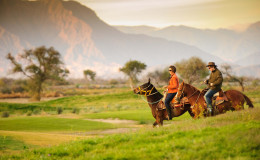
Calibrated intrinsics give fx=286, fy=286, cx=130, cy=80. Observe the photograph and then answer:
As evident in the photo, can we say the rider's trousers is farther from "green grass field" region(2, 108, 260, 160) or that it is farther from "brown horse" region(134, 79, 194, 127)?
"green grass field" region(2, 108, 260, 160)

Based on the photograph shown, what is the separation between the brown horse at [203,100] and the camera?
1249cm

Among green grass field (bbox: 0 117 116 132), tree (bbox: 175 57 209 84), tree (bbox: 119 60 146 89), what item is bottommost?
green grass field (bbox: 0 117 116 132)

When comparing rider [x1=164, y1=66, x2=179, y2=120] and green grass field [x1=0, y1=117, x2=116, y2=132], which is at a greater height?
rider [x1=164, y1=66, x2=179, y2=120]

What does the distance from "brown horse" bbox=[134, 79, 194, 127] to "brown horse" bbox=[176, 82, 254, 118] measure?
1.45ft

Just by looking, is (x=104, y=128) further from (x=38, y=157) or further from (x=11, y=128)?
(x=38, y=157)

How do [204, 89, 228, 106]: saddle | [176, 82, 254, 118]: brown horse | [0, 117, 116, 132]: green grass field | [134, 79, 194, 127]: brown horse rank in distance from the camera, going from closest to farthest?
1. [204, 89, 228, 106]: saddle
2. [176, 82, 254, 118]: brown horse
3. [134, 79, 194, 127]: brown horse
4. [0, 117, 116, 132]: green grass field

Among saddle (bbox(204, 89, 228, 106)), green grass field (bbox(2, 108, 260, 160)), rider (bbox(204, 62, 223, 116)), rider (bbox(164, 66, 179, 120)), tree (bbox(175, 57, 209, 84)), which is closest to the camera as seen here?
green grass field (bbox(2, 108, 260, 160))

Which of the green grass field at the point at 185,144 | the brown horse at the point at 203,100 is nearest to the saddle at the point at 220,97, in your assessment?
the brown horse at the point at 203,100

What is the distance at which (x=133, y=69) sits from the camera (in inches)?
3524

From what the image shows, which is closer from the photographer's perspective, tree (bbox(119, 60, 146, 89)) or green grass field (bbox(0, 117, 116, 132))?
green grass field (bbox(0, 117, 116, 132))

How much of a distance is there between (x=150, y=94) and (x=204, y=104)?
2574mm

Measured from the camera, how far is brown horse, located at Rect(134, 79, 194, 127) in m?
13.1

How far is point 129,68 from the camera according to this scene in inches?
3472

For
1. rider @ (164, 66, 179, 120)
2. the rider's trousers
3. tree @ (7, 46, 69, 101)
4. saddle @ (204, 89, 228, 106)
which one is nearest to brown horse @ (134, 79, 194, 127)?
rider @ (164, 66, 179, 120)
